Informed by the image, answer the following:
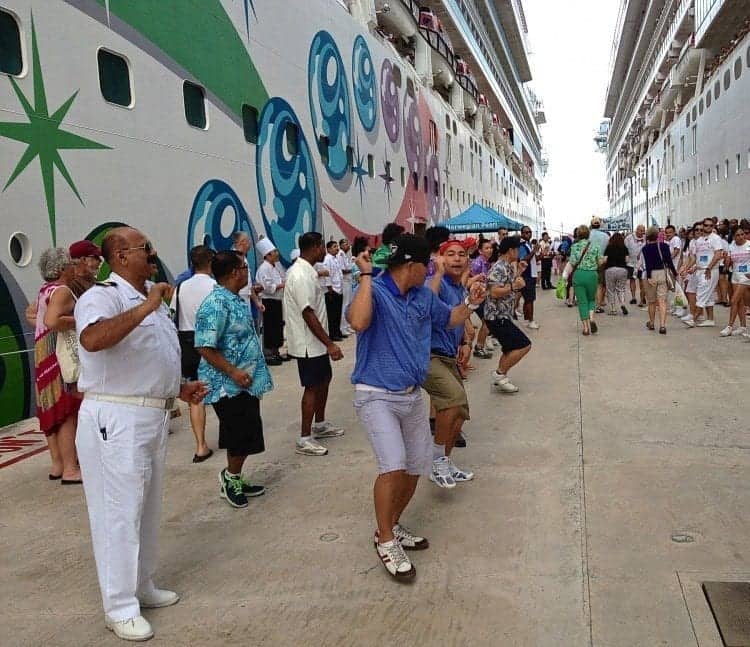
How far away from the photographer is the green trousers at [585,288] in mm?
11070

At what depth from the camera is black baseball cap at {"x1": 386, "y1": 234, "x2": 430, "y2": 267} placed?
353cm

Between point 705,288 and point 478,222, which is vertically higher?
point 478,222

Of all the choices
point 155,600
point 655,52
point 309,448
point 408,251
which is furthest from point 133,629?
point 655,52

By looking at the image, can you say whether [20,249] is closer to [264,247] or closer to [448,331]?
[264,247]

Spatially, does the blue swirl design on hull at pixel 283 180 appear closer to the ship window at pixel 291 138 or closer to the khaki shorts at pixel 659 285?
the ship window at pixel 291 138

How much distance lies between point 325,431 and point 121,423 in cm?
333

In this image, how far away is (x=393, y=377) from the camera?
3.49 meters

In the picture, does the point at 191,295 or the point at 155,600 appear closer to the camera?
the point at 155,600

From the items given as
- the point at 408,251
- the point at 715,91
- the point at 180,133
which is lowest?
the point at 408,251

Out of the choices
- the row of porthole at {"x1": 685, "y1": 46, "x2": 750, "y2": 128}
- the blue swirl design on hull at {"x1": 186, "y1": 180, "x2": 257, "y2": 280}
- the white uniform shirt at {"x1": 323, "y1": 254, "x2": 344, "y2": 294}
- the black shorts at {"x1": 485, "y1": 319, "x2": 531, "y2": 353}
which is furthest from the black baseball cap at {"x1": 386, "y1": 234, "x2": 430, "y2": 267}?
the row of porthole at {"x1": 685, "y1": 46, "x2": 750, "y2": 128}

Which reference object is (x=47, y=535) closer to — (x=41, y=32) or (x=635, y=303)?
(x=41, y=32)

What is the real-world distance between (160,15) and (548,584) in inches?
343

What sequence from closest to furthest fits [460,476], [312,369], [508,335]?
[460,476]
[312,369]
[508,335]

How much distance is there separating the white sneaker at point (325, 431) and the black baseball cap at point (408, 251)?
287cm
